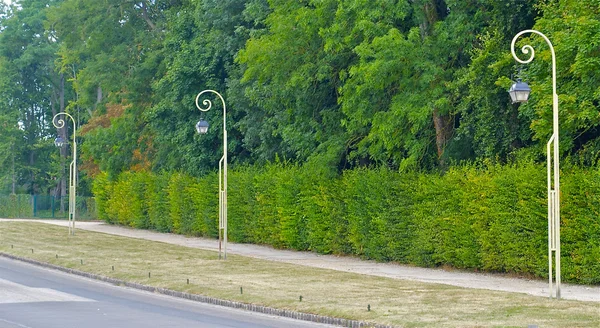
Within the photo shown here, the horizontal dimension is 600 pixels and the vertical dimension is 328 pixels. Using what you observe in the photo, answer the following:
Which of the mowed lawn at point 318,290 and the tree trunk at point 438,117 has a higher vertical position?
Result: the tree trunk at point 438,117

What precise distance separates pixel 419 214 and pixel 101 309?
1319cm

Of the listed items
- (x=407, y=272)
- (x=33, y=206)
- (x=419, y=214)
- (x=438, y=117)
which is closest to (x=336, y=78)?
(x=438, y=117)

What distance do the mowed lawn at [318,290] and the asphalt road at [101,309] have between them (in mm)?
944

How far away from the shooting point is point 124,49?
55.9m

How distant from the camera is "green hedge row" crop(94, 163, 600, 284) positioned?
25031 mm

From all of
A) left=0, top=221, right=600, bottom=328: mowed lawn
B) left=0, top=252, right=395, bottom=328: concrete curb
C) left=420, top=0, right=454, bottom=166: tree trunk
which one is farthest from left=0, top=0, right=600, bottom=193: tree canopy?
left=0, top=252, right=395, bottom=328: concrete curb

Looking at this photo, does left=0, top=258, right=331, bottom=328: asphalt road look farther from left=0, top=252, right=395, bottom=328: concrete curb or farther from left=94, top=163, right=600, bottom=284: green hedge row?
left=94, top=163, right=600, bottom=284: green hedge row

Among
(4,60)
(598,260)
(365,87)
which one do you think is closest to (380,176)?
(365,87)

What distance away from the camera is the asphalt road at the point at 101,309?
18.1 meters

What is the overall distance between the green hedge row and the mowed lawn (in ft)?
11.3

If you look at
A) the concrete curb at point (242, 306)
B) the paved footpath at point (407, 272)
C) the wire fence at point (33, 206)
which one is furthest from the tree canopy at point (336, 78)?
the wire fence at point (33, 206)

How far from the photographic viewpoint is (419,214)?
102 ft

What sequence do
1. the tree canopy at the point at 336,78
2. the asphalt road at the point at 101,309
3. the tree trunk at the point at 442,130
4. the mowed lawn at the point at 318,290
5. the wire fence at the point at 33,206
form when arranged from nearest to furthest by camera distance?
1. the mowed lawn at the point at 318,290
2. the asphalt road at the point at 101,309
3. the tree canopy at the point at 336,78
4. the tree trunk at the point at 442,130
5. the wire fence at the point at 33,206

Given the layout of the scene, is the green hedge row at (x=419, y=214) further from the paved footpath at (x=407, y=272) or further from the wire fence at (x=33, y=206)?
the wire fence at (x=33, y=206)
